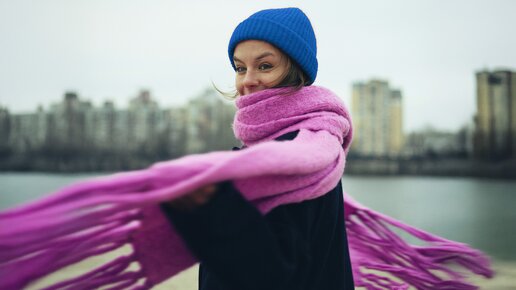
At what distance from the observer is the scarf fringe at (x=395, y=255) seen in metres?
1.77

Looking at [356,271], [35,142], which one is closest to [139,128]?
[35,142]

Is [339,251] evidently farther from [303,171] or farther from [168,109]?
[168,109]

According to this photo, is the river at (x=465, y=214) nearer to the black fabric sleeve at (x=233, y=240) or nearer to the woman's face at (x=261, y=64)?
the woman's face at (x=261, y=64)

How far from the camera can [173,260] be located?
1.05 metres

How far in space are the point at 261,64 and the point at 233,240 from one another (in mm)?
565

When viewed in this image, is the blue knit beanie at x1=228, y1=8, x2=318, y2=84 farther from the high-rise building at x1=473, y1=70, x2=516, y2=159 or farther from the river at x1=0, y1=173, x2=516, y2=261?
the high-rise building at x1=473, y1=70, x2=516, y2=159

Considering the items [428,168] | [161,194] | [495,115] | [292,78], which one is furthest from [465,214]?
[495,115]

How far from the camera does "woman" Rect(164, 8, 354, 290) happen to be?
0.86 meters

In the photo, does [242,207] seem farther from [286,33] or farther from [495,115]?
[495,115]

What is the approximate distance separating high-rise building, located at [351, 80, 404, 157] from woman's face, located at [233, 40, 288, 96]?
7075cm

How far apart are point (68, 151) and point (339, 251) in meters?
54.9

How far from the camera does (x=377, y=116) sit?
73.7 metres

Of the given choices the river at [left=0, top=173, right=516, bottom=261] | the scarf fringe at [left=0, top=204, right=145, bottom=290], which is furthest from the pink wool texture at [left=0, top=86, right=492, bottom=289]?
the river at [left=0, top=173, right=516, bottom=261]

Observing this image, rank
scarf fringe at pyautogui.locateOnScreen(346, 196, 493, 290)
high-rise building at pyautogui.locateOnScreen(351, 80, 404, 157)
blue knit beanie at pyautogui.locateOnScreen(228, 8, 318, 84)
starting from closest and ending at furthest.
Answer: blue knit beanie at pyautogui.locateOnScreen(228, 8, 318, 84) → scarf fringe at pyautogui.locateOnScreen(346, 196, 493, 290) → high-rise building at pyautogui.locateOnScreen(351, 80, 404, 157)
